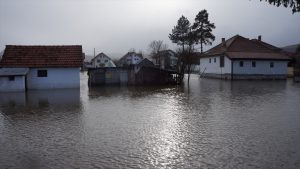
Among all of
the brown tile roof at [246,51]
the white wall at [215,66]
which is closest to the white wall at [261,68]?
the brown tile roof at [246,51]

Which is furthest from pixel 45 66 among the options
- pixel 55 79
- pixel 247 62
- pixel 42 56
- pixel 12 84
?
pixel 247 62

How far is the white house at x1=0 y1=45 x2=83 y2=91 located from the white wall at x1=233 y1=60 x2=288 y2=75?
73.2 ft

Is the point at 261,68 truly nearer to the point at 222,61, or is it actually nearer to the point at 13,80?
the point at 222,61

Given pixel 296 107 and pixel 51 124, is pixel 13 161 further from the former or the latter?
pixel 296 107

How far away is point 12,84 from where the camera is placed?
26.2 metres

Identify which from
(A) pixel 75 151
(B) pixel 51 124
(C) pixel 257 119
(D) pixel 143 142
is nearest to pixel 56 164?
(A) pixel 75 151

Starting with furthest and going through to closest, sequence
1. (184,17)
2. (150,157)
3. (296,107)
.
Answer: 1. (184,17)
2. (296,107)
3. (150,157)

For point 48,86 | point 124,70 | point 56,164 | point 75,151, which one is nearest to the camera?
point 56,164

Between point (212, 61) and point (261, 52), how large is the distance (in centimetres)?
766

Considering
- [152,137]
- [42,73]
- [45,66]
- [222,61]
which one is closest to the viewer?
[152,137]

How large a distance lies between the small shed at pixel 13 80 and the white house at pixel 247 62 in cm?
2651

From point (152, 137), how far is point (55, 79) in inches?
834

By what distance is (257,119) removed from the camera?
12.5 metres

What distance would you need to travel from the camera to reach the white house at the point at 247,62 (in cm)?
4094
